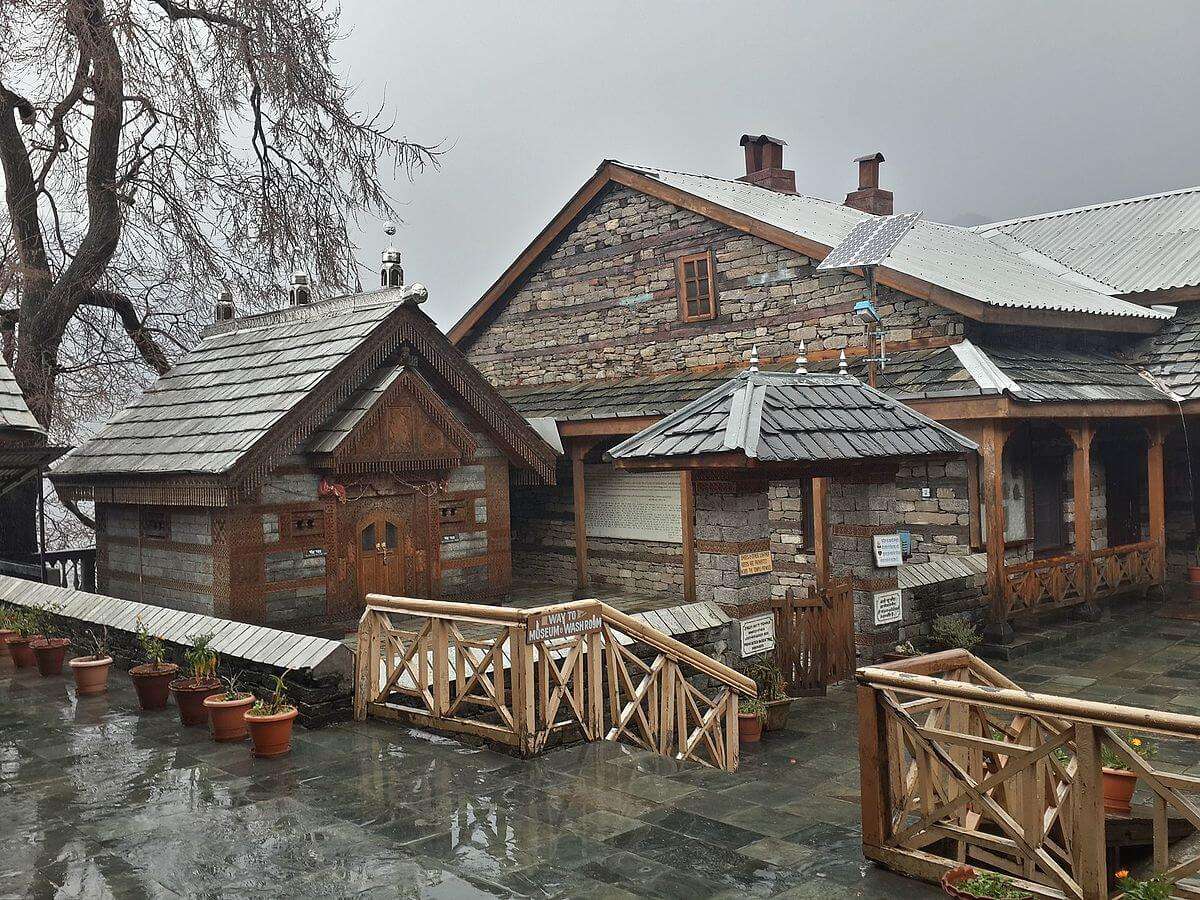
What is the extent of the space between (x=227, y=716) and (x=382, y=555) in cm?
398

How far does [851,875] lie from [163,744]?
17.2 feet

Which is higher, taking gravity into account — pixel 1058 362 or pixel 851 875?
pixel 1058 362

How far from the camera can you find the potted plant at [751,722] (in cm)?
901

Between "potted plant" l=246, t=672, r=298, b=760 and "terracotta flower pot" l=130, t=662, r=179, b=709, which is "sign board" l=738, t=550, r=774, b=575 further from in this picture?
"terracotta flower pot" l=130, t=662, r=179, b=709

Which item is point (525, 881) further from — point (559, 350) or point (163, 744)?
point (559, 350)

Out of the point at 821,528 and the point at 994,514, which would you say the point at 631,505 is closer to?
the point at 821,528

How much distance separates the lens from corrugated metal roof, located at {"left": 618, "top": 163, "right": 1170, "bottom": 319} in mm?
14089

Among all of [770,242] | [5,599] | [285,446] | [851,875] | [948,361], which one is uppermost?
[770,242]

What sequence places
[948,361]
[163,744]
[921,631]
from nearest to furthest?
[163,744] < [921,631] < [948,361]

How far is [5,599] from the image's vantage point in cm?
1230

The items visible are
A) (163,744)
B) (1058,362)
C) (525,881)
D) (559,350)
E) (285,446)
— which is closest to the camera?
(525,881)

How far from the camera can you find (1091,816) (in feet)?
14.3

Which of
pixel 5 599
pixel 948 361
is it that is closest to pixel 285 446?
pixel 5 599

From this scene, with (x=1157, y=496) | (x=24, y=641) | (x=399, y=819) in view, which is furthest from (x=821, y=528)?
(x=24, y=641)
